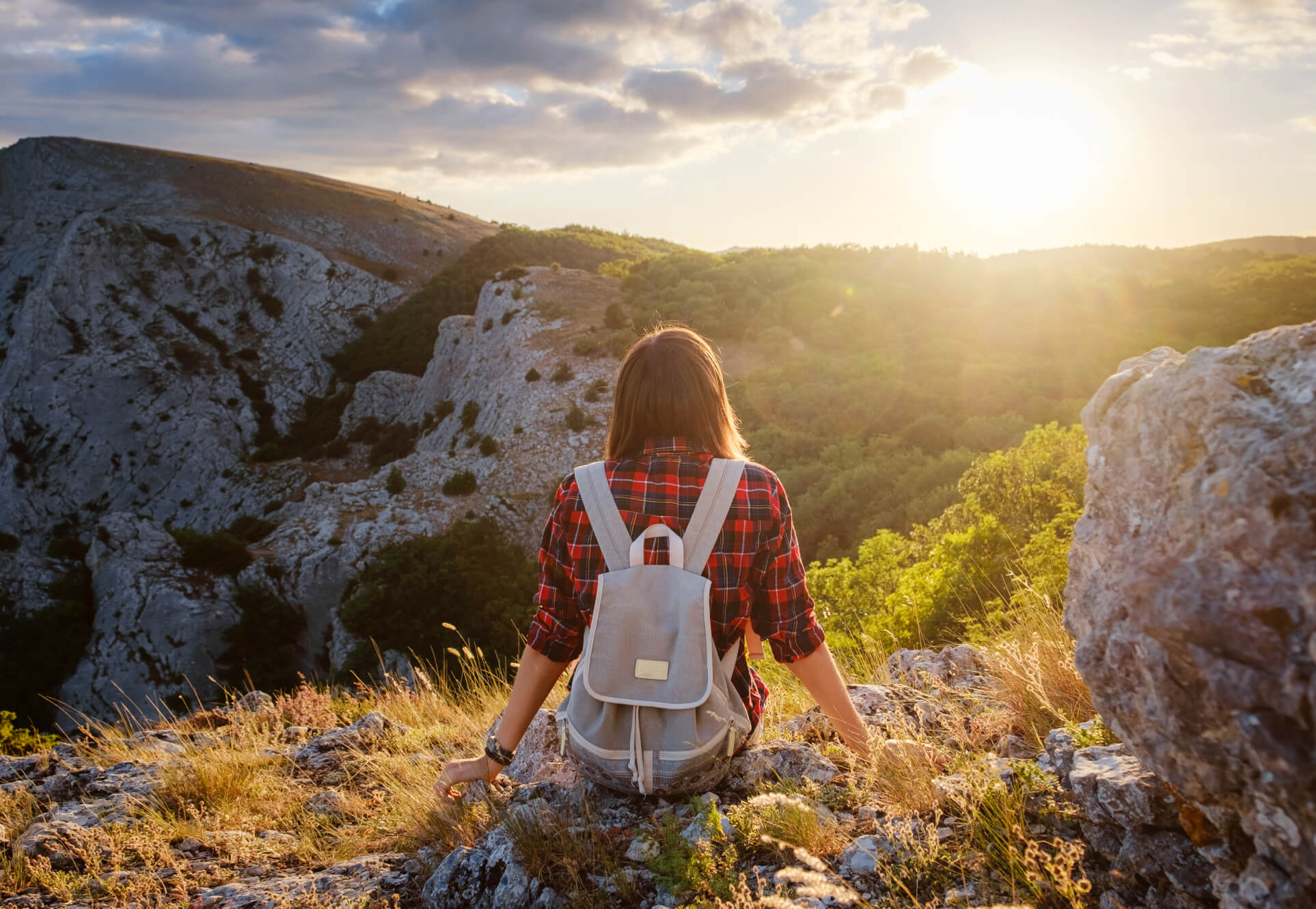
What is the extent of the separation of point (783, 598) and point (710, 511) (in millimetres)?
451

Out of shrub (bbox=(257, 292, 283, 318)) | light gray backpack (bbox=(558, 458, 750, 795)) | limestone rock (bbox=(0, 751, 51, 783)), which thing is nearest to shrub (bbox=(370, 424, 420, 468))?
shrub (bbox=(257, 292, 283, 318))

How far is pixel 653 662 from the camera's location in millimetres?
2170

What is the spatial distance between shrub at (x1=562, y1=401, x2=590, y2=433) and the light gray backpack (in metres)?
16.3

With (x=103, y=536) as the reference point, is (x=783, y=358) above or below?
above

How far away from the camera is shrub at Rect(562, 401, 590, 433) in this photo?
18578mm

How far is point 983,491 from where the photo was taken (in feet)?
25.5

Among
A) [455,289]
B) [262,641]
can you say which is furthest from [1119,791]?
[455,289]

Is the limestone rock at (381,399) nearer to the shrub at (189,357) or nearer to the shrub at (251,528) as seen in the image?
the shrub at (251,528)

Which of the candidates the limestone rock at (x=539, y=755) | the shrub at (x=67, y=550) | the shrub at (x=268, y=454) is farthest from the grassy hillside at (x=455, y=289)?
the limestone rock at (x=539, y=755)

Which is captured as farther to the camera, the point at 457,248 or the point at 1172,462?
the point at 457,248

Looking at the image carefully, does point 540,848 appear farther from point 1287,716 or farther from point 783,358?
point 783,358

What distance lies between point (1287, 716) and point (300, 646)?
18903mm

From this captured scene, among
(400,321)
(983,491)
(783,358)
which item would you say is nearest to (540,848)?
(983,491)

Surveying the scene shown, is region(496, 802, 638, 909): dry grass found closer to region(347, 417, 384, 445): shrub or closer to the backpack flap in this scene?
the backpack flap
